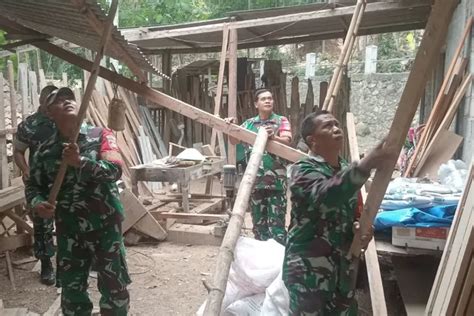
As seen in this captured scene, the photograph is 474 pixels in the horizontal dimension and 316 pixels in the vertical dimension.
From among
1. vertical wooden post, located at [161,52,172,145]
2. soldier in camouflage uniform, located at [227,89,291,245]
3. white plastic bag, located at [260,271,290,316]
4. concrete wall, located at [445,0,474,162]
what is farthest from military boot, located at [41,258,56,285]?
vertical wooden post, located at [161,52,172,145]

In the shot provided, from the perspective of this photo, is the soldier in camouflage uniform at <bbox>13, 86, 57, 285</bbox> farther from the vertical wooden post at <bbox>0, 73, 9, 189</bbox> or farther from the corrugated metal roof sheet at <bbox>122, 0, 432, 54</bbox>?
the corrugated metal roof sheet at <bbox>122, 0, 432, 54</bbox>

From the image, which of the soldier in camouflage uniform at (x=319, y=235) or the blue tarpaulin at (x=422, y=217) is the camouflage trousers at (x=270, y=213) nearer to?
the blue tarpaulin at (x=422, y=217)

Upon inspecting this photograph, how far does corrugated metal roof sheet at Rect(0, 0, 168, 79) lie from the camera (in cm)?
281

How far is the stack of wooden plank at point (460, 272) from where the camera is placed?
1.89 meters

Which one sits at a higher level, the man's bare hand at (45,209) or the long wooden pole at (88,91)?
the long wooden pole at (88,91)

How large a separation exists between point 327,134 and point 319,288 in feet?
2.59

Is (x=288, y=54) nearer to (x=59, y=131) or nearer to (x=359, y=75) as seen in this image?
(x=359, y=75)

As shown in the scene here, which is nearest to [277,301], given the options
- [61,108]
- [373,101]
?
[61,108]

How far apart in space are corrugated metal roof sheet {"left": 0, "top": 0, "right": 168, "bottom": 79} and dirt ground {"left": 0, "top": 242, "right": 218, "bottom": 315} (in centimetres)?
217

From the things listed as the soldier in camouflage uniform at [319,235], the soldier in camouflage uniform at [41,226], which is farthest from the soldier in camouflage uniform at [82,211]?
the soldier in camouflage uniform at [41,226]

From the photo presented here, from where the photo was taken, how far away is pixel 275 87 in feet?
33.2

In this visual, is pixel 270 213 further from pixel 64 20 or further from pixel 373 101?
pixel 373 101

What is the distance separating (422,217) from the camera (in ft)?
10.9

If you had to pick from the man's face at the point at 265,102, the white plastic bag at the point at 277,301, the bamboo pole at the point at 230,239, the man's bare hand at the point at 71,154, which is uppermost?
the man's face at the point at 265,102
